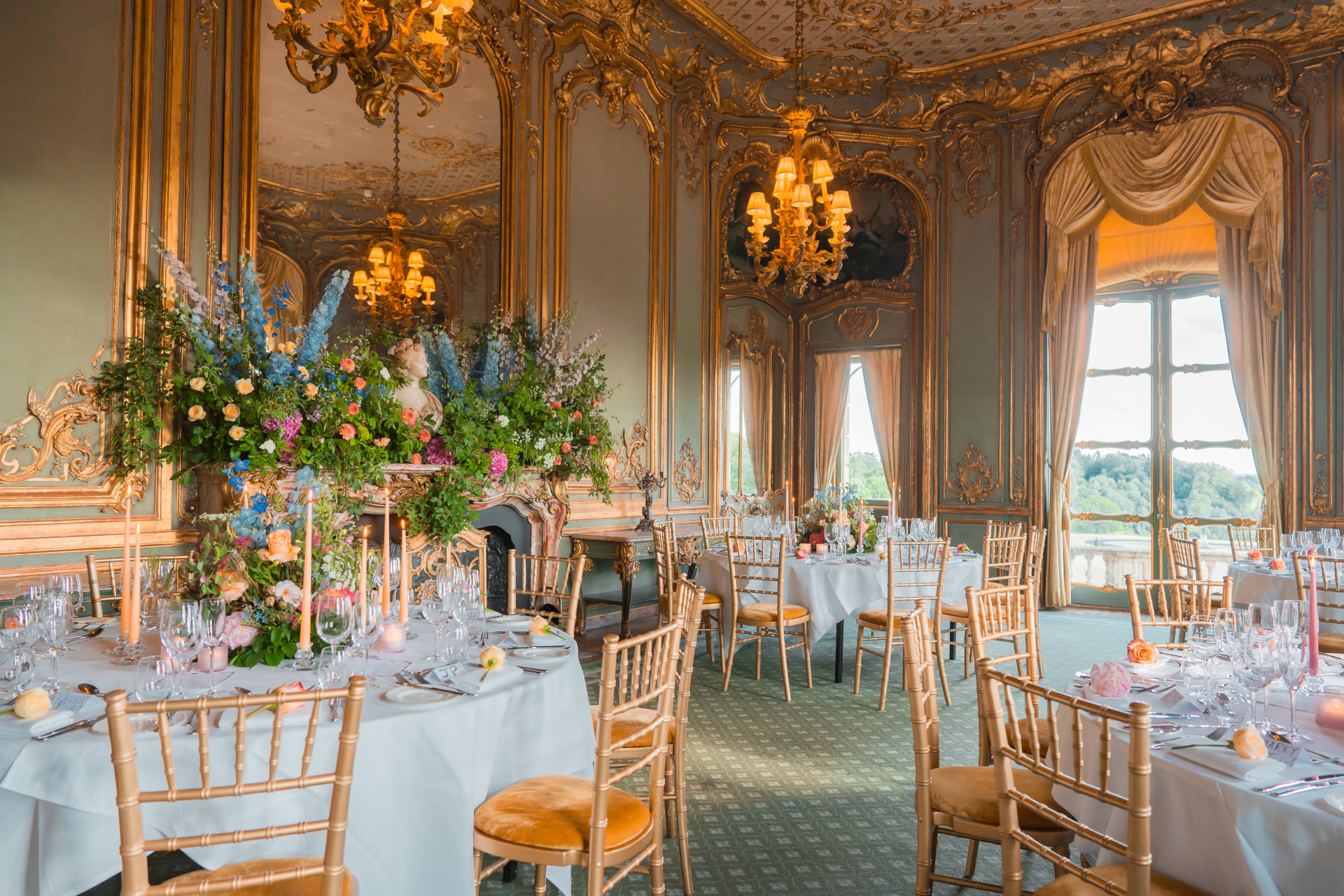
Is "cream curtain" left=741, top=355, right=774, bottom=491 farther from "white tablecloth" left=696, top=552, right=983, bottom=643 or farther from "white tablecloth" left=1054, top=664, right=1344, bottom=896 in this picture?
"white tablecloth" left=1054, top=664, right=1344, bottom=896

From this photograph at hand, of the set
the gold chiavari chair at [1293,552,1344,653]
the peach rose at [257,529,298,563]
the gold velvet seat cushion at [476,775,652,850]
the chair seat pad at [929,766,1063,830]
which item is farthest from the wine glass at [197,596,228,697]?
the gold chiavari chair at [1293,552,1344,653]

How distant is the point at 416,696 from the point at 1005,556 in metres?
5.17

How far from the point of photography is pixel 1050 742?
1812 mm

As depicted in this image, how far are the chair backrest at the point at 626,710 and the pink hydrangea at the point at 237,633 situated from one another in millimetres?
998

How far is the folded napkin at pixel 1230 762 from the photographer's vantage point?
1.67 meters

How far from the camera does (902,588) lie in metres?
5.21

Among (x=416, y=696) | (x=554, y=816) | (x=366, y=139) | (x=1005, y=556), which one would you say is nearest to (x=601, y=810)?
(x=554, y=816)

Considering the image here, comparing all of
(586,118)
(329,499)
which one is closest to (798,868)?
(329,499)

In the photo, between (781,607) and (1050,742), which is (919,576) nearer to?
(781,607)

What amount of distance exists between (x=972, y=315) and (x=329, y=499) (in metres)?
7.68

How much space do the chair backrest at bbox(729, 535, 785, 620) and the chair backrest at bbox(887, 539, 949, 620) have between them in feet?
2.12

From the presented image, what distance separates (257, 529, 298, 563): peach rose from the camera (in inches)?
89.7

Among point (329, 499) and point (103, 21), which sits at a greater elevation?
point (103, 21)

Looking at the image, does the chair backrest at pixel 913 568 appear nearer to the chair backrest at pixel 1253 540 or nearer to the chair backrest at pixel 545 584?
the chair backrest at pixel 545 584
